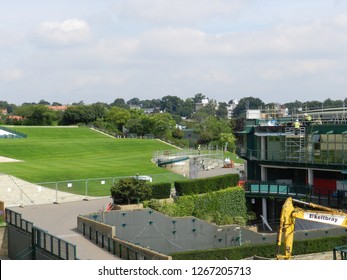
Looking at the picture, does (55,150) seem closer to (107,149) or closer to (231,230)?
(107,149)

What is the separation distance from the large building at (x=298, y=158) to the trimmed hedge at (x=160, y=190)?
9414 mm

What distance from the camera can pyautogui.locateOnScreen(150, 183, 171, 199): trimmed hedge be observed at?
43781mm

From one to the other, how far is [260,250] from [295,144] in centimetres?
1833

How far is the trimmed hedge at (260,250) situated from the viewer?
104ft

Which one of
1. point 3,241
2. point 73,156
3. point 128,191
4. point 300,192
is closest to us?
point 3,241

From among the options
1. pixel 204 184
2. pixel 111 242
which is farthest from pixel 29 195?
pixel 111 242

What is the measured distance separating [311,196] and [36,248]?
→ 24094 millimetres

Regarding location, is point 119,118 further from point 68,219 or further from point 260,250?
point 260,250

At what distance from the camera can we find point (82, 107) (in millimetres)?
134625

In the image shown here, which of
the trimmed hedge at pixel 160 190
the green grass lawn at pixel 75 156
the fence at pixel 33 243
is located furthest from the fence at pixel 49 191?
the fence at pixel 33 243

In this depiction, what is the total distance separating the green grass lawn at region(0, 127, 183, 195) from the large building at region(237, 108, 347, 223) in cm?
799

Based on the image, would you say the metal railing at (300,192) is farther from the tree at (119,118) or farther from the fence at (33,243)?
the tree at (119,118)

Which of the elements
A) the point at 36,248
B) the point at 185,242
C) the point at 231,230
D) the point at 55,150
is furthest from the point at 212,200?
the point at 55,150

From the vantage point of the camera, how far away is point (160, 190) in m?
44.2
